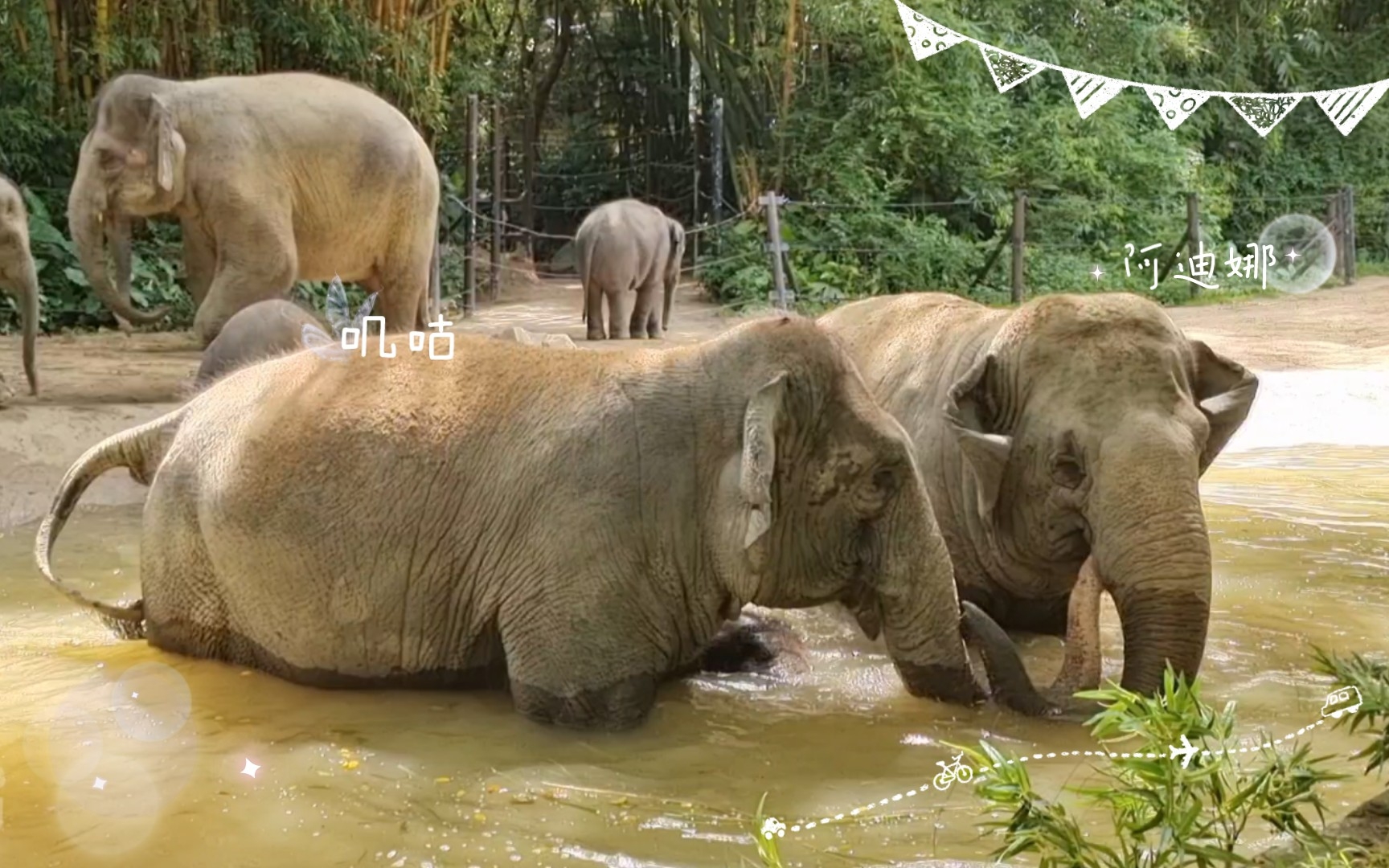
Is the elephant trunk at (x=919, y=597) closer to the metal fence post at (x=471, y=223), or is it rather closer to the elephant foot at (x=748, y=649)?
the elephant foot at (x=748, y=649)

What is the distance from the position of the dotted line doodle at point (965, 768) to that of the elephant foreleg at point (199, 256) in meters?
5.38

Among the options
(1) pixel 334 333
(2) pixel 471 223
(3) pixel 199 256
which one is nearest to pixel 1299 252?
(2) pixel 471 223

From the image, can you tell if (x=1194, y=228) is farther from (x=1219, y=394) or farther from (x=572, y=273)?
(x=1219, y=394)

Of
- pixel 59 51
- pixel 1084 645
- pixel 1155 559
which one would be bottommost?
pixel 1084 645

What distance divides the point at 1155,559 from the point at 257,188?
206 inches

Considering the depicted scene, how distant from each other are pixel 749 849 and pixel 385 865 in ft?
2.23

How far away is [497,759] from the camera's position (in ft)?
12.1

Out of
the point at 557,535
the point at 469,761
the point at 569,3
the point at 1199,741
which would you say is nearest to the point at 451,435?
the point at 557,535

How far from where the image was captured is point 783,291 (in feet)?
37.9

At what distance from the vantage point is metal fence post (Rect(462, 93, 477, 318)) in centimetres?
1215

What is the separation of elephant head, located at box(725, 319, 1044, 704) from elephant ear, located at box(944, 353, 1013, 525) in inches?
18.3

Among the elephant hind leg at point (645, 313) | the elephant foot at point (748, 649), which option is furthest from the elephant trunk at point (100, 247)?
the elephant foot at point (748, 649)

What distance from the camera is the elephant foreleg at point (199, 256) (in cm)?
798

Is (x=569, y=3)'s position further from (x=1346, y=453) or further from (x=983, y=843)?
(x=983, y=843)
